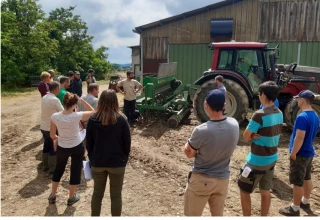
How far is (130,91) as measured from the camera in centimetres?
778

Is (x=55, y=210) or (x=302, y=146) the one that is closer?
(x=302, y=146)

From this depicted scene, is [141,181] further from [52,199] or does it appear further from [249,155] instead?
[249,155]

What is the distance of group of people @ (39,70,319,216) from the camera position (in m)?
2.55

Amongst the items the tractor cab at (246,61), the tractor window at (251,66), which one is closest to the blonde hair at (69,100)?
the tractor cab at (246,61)

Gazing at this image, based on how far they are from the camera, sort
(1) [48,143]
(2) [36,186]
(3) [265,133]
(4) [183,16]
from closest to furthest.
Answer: (3) [265,133] → (2) [36,186] → (1) [48,143] → (4) [183,16]

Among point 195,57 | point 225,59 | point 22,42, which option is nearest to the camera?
point 225,59

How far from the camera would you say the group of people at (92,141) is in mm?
3004

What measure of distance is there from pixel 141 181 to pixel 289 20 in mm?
10447

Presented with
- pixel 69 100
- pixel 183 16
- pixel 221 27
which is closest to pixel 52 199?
pixel 69 100

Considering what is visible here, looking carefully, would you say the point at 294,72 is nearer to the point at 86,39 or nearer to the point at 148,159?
the point at 148,159

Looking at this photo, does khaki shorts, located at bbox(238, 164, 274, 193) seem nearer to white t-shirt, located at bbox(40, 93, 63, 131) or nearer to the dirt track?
the dirt track

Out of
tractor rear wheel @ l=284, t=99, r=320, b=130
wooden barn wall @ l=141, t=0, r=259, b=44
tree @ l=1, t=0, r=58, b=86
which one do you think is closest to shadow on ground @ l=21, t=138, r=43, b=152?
tractor rear wheel @ l=284, t=99, r=320, b=130

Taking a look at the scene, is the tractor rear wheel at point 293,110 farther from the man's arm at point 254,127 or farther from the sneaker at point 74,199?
the sneaker at point 74,199

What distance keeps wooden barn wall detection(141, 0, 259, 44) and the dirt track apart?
6767 mm
